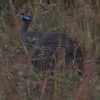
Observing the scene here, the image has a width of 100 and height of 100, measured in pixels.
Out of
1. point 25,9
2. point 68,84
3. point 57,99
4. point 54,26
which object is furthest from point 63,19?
point 57,99

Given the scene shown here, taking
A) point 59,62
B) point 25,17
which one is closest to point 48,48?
point 25,17

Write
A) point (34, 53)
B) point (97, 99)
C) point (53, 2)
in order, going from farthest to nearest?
point (53, 2)
point (34, 53)
point (97, 99)

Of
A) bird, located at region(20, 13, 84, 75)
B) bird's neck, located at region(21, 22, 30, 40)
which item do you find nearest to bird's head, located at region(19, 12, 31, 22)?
bird's neck, located at region(21, 22, 30, 40)

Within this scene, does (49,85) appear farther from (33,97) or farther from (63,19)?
(63,19)

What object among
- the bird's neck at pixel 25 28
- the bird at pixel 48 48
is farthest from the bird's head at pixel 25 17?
the bird at pixel 48 48

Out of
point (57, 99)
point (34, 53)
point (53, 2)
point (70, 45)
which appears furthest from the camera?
point (53, 2)

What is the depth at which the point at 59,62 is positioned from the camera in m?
3.98

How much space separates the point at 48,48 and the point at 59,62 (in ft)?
4.16

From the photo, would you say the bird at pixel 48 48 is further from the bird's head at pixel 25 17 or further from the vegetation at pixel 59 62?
the bird's head at pixel 25 17

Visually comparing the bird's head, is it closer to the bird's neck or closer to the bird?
the bird's neck

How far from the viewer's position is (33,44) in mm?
5316

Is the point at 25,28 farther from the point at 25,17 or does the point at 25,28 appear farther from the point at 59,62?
the point at 59,62

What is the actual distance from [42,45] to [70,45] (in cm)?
31

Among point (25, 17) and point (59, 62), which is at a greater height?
point (59, 62)
